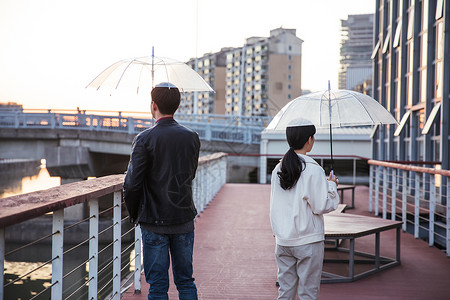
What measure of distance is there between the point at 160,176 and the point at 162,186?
0.18 ft

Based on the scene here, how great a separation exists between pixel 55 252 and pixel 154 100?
990mm

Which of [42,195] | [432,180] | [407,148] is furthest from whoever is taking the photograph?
[407,148]

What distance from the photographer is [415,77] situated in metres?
12.7

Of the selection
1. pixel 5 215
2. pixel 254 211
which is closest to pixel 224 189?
pixel 254 211

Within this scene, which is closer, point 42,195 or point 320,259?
point 42,195

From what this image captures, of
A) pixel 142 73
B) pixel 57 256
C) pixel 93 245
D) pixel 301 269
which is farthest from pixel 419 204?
pixel 57 256

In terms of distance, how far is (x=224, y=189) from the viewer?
16125mm

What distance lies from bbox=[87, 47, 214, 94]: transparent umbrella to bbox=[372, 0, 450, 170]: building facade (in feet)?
22.9

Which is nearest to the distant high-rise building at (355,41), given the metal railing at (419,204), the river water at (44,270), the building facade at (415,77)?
the river water at (44,270)

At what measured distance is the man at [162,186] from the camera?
293 centimetres

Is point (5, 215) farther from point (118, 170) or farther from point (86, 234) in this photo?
point (118, 170)

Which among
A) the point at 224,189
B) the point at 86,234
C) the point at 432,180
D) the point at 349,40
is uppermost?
the point at 349,40

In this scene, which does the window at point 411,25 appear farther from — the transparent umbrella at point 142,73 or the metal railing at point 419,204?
the transparent umbrella at point 142,73

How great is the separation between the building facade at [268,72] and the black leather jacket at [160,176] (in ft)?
318
